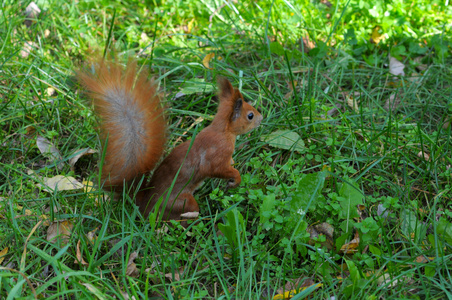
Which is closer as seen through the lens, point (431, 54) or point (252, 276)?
point (252, 276)

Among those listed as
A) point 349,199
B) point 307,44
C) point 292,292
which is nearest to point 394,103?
point 307,44

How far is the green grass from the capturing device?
6.17 ft

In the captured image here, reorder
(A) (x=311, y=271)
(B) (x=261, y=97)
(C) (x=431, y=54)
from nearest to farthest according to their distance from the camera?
1. (A) (x=311, y=271)
2. (B) (x=261, y=97)
3. (C) (x=431, y=54)

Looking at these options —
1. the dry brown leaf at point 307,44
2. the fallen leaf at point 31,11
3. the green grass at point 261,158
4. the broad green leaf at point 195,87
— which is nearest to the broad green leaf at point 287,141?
the green grass at point 261,158

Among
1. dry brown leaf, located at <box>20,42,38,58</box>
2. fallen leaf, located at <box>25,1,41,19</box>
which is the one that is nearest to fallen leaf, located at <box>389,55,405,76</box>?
dry brown leaf, located at <box>20,42,38,58</box>

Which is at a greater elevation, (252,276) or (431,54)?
(431,54)

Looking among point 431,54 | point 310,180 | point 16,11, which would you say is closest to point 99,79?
point 310,180

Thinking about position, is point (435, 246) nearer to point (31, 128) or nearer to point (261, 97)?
point (261, 97)

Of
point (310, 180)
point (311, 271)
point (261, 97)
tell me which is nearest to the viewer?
point (311, 271)

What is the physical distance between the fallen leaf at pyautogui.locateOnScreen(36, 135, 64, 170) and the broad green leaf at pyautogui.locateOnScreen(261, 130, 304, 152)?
48.7 inches

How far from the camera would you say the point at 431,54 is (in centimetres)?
353

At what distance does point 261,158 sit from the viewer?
8.67ft

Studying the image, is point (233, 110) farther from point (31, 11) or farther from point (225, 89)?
point (31, 11)

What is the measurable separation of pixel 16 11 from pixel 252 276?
9.82 ft
